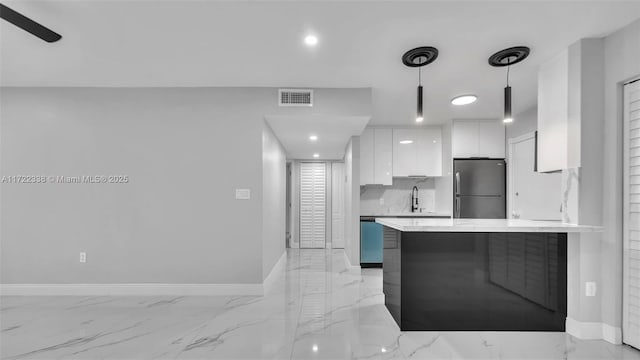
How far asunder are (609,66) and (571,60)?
0.27m

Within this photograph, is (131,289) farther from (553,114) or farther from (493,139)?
(493,139)

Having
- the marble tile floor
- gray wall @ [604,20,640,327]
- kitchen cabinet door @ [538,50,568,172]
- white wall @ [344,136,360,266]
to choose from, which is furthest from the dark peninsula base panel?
white wall @ [344,136,360,266]

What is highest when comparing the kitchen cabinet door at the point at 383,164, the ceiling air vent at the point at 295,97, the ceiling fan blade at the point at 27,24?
the ceiling fan blade at the point at 27,24

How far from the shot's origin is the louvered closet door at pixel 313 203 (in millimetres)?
7277

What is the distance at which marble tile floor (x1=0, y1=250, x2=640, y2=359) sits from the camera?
2361 millimetres

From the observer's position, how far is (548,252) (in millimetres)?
2730

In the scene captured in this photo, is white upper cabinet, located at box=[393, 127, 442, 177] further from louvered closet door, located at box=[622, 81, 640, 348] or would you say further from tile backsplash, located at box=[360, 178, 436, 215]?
louvered closet door, located at box=[622, 81, 640, 348]

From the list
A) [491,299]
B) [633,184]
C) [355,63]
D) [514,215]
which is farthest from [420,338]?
[514,215]

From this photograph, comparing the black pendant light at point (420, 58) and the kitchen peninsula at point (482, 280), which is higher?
the black pendant light at point (420, 58)

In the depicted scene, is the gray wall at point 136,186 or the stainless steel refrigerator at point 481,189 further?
the stainless steel refrigerator at point 481,189

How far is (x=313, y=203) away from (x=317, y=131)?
10.0 feet

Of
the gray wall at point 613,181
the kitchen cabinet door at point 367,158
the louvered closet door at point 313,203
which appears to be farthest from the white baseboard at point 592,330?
the louvered closet door at point 313,203

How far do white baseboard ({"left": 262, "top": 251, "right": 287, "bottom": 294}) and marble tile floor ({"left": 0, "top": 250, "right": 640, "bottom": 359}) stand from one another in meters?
0.27

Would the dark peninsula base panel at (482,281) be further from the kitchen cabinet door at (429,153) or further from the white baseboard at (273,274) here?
the kitchen cabinet door at (429,153)
